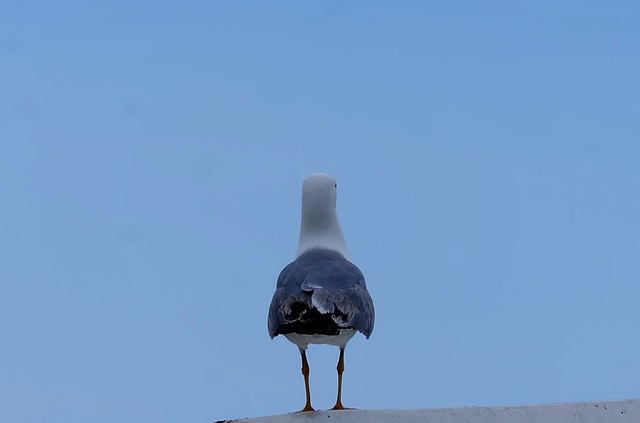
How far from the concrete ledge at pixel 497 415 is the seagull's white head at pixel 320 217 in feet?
7.05

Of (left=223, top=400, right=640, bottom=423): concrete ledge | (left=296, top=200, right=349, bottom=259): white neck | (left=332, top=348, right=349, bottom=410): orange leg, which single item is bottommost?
(left=223, top=400, right=640, bottom=423): concrete ledge

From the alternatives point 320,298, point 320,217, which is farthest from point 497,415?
point 320,217

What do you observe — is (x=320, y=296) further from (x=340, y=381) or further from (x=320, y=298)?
(x=340, y=381)

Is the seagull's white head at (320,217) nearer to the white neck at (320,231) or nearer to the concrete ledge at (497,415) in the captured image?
the white neck at (320,231)

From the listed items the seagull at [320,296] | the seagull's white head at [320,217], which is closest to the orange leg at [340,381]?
the seagull at [320,296]

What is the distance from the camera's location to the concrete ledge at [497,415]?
681 centimetres

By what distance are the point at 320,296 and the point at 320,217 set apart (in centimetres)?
157

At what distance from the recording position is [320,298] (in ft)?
24.8

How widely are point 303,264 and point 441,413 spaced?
199cm

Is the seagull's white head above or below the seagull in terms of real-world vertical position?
above

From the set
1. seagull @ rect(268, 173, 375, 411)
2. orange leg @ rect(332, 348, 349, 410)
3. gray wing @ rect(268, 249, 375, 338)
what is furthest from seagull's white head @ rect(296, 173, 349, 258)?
orange leg @ rect(332, 348, 349, 410)

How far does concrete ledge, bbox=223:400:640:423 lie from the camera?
6.81m

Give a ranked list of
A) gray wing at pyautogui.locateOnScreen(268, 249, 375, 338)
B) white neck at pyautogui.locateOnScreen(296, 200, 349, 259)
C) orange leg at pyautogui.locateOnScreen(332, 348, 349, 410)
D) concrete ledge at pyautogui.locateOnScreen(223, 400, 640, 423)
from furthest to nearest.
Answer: white neck at pyautogui.locateOnScreen(296, 200, 349, 259) → orange leg at pyautogui.locateOnScreen(332, 348, 349, 410) → gray wing at pyautogui.locateOnScreen(268, 249, 375, 338) → concrete ledge at pyautogui.locateOnScreen(223, 400, 640, 423)

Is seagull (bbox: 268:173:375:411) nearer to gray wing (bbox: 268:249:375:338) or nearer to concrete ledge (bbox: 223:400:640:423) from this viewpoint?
gray wing (bbox: 268:249:375:338)
